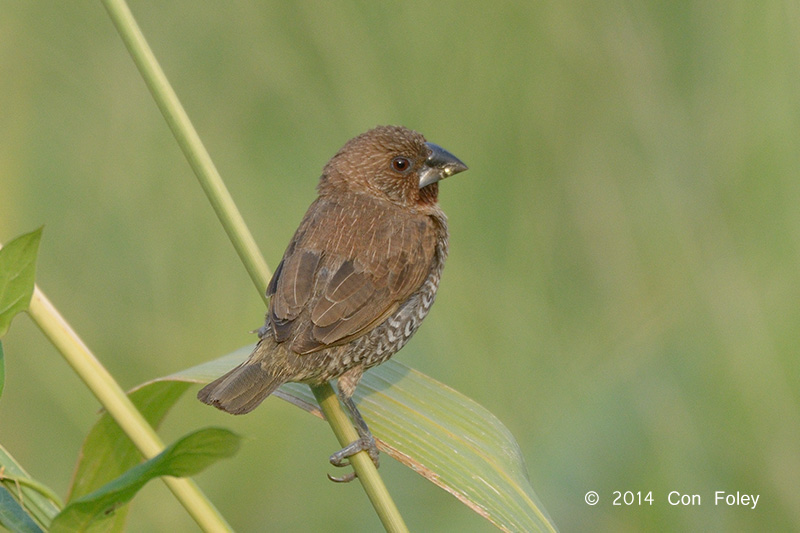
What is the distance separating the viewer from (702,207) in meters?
2.48

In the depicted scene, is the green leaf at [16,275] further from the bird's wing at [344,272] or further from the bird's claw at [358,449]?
the bird's wing at [344,272]

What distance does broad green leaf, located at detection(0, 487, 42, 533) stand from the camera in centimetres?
123

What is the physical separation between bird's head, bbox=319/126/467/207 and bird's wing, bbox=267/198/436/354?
0.17m

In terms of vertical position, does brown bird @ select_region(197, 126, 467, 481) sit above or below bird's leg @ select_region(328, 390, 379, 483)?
above

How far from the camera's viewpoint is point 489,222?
103 inches

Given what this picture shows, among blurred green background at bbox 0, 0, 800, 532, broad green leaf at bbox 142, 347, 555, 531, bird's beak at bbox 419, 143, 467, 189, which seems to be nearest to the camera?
broad green leaf at bbox 142, 347, 555, 531

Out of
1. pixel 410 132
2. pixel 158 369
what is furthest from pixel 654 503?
pixel 158 369

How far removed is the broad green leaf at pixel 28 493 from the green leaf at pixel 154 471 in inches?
7.8

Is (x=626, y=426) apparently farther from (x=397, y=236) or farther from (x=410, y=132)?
(x=410, y=132)

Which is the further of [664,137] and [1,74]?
[1,74]

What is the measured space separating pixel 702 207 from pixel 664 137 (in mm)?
244

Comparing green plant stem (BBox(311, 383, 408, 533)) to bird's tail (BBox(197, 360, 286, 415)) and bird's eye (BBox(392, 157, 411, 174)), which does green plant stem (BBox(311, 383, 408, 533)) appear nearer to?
bird's tail (BBox(197, 360, 286, 415))

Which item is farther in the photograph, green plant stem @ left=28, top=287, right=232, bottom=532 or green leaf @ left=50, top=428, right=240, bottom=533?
green plant stem @ left=28, top=287, right=232, bottom=532

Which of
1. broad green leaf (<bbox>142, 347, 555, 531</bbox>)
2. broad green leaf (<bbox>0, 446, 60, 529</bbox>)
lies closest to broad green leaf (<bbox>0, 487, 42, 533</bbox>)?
broad green leaf (<bbox>0, 446, 60, 529</bbox>)
